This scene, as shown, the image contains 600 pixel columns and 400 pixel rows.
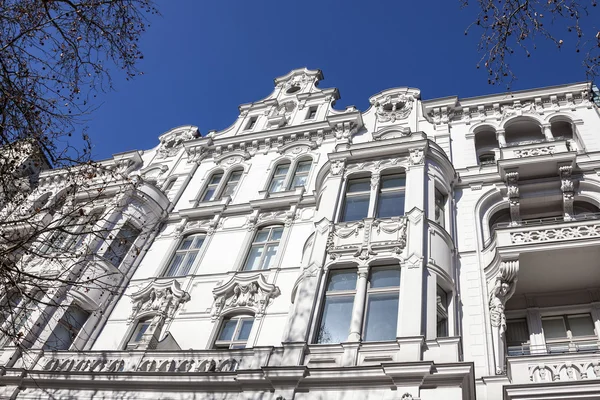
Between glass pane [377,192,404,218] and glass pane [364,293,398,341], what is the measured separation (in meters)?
3.44

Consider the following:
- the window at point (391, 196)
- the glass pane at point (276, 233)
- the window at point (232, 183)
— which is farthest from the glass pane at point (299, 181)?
the window at point (391, 196)

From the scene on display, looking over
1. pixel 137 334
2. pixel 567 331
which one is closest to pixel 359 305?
pixel 567 331

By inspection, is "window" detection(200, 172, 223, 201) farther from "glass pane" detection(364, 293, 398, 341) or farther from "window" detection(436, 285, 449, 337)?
"window" detection(436, 285, 449, 337)

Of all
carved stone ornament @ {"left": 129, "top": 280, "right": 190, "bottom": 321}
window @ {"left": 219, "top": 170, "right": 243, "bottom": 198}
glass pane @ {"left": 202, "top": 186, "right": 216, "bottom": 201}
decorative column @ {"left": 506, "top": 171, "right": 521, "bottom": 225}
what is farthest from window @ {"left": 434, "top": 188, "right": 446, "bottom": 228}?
glass pane @ {"left": 202, "top": 186, "right": 216, "bottom": 201}

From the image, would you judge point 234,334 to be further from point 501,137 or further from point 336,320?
point 501,137

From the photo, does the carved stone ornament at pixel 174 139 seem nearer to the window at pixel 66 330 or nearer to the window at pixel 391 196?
the window at pixel 66 330

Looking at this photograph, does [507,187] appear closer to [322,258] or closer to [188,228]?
[322,258]

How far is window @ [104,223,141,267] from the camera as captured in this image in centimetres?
2041

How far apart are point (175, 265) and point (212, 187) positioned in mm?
5298

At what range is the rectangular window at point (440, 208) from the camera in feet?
55.0

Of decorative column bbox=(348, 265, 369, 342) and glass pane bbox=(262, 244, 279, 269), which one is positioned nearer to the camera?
decorative column bbox=(348, 265, 369, 342)

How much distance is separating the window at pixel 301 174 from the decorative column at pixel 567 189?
983 cm

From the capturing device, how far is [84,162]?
1112 centimetres

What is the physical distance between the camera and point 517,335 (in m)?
14.7
